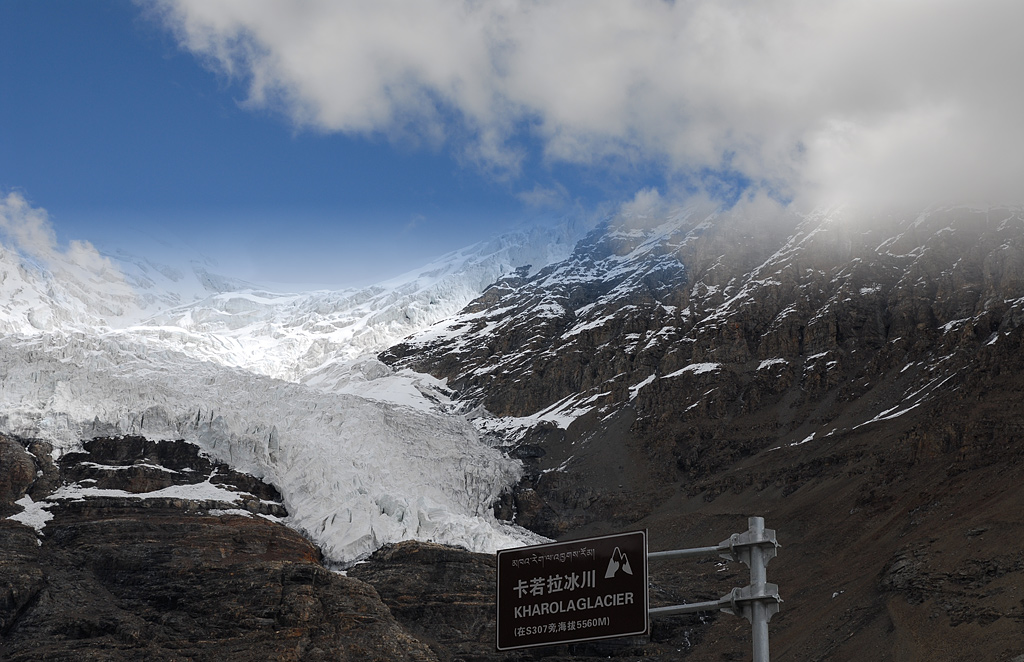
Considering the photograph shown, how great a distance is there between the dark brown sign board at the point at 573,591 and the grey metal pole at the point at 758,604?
5.42ft

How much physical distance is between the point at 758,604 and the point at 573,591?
3048 millimetres

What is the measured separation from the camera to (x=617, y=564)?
1648cm

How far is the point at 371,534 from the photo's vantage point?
122 m

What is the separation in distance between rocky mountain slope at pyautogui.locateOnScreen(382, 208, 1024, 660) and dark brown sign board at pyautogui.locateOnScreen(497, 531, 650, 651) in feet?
224

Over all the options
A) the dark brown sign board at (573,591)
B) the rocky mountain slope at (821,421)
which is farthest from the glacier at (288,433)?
the dark brown sign board at (573,591)

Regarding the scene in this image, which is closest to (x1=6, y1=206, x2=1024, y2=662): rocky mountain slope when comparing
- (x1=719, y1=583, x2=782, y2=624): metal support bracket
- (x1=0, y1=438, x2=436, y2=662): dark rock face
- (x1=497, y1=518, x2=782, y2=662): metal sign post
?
(x1=0, y1=438, x2=436, y2=662): dark rock face

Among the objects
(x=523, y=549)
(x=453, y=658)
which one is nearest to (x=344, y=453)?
(x=453, y=658)

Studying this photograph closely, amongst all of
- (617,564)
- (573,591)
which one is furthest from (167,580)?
(617,564)

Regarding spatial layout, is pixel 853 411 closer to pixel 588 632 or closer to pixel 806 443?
pixel 806 443

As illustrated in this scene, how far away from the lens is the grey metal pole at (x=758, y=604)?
1474 cm

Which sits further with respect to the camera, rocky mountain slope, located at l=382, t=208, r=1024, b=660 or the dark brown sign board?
rocky mountain slope, located at l=382, t=208, r=1024, b=660

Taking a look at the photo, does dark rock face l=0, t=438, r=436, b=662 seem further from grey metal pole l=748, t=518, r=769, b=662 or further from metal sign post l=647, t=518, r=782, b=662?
grey metal pole l=748, t=518, r=769, b=662

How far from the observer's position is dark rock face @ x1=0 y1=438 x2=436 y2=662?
99188 mm

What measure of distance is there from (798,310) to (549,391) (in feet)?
135
